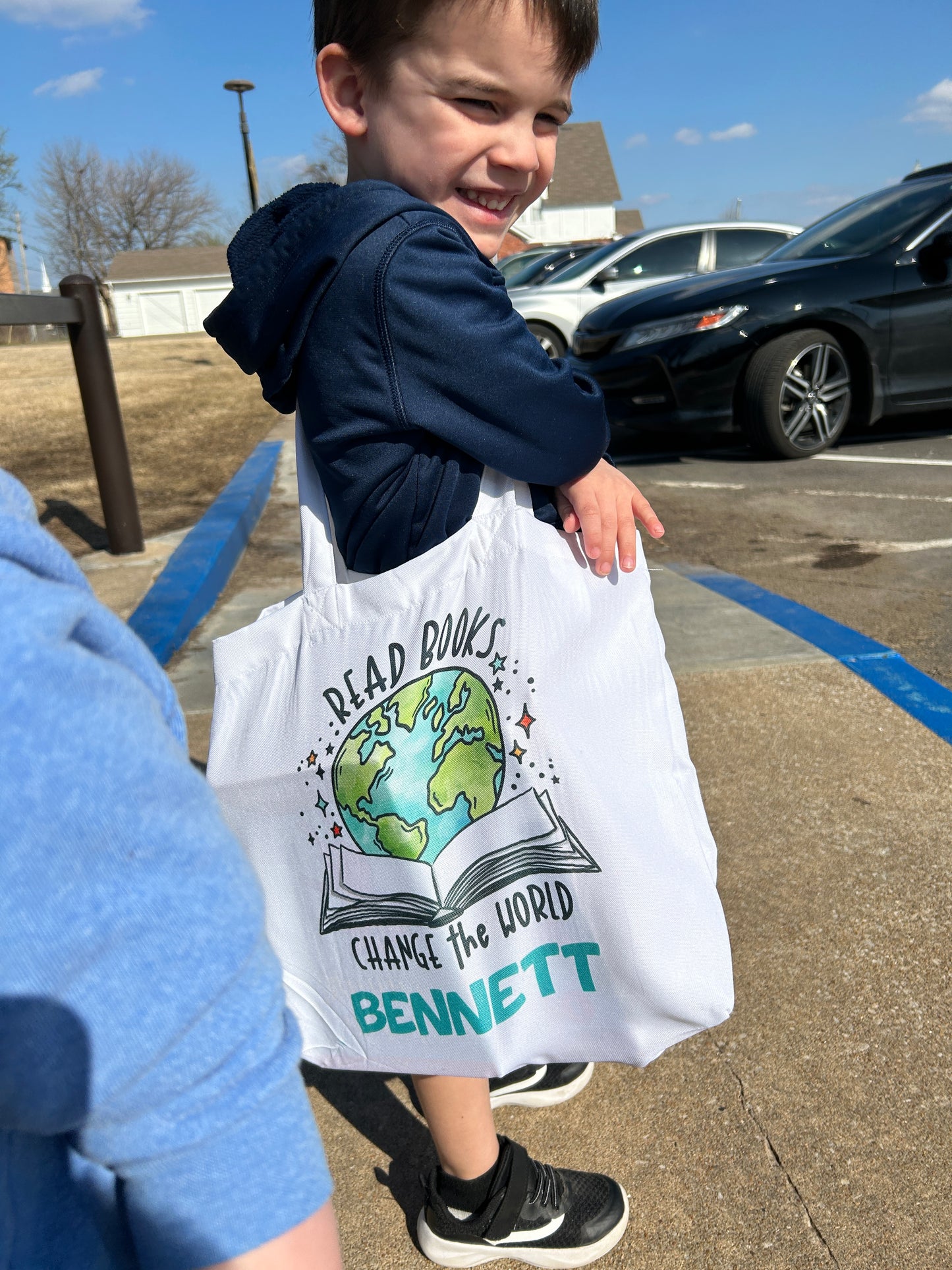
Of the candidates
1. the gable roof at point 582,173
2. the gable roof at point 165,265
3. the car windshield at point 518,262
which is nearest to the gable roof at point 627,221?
the gable roof at point 582,173

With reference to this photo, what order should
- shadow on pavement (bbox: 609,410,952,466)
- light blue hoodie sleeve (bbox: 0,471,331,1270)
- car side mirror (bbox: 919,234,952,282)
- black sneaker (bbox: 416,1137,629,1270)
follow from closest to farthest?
light blue hoodie sleeve (bbox: 0,471,331,1270) < black sneaker (bbox: 416,1137,629,1270) < car side mirror (bbox: 919,234,952,282) < shadow on pavement (bbox: 609,410,952,466)

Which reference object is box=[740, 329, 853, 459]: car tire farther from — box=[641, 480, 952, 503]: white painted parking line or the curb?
the curb

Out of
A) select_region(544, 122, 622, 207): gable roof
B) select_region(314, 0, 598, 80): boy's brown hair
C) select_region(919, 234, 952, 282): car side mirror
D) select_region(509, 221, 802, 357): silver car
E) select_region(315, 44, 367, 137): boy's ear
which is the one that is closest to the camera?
select_region(314, 0, 598, 80): boy's brown hair

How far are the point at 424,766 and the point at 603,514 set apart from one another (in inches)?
17.3

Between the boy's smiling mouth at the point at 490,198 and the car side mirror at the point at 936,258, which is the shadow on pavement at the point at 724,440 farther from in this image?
the boy's smiling mouth at the point at 490,198

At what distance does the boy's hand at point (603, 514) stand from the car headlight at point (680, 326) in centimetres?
584

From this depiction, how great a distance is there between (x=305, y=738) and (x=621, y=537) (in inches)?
20.3

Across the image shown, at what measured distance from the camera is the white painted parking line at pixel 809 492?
230 inches

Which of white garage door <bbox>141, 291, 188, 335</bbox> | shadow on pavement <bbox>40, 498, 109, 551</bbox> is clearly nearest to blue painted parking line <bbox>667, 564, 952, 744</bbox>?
shadow on pavement <bbox>40, 498, 109, 551</bbox>

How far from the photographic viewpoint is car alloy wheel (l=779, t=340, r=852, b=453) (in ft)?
23.0

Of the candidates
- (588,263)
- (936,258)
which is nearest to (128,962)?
(936,258)

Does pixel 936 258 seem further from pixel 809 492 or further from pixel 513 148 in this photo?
pixel 513 148

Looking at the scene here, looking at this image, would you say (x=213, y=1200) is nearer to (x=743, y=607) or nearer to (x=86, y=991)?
(x=86, y=991)

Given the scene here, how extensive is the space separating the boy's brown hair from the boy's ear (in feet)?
0.06
